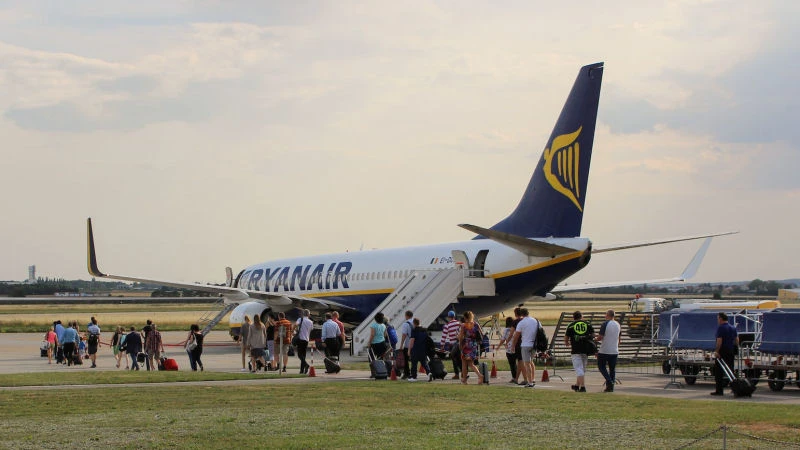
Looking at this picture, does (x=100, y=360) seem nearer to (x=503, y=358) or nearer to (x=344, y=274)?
(x=344, y=274)

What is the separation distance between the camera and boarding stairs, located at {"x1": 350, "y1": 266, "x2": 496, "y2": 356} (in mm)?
31672

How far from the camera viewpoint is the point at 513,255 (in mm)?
31578

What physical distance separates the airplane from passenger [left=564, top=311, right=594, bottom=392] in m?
6.06

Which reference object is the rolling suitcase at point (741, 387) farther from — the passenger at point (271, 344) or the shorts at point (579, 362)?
the passenger at point (271, 344)

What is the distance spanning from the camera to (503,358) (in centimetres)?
3161

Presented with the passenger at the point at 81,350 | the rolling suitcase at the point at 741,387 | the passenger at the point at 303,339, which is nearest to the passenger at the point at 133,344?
the passenger at the point at 81,350

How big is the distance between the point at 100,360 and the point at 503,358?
1302 centimetres

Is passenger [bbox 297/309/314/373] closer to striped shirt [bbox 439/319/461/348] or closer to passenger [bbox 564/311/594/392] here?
striped shirt [bbox 439/319/461/348]

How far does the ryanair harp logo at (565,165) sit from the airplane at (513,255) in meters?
0.03

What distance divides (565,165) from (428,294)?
5815 millimetres

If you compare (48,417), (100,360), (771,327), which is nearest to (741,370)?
(771,327)

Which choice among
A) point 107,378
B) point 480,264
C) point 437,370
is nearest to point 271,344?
point 107,378

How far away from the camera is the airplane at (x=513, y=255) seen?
2955 centimetres

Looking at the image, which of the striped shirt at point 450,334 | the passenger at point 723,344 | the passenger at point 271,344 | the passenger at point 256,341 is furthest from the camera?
the passenger at point 271,344
